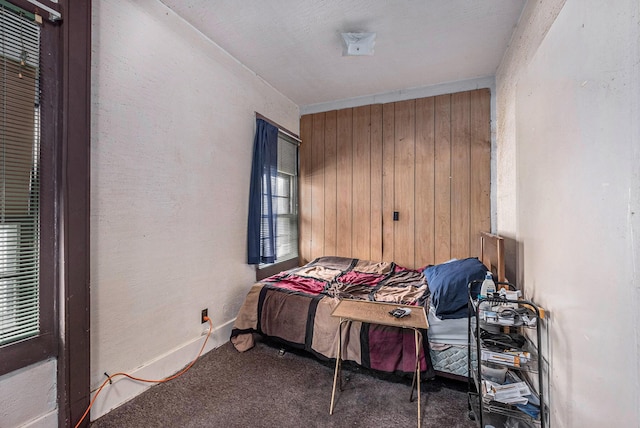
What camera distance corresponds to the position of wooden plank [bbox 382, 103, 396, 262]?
3.17m

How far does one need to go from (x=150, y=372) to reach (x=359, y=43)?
283 cm

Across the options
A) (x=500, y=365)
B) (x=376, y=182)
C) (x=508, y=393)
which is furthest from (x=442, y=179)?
(x=508, y=393)

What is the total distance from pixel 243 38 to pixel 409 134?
1958 mm

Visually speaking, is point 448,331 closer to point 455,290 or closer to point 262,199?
point 455,290

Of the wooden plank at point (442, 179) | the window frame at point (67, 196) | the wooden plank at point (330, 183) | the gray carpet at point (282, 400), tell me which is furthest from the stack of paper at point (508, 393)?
the wooden plank at point (330, 183)

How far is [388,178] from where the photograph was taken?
10.5 ft

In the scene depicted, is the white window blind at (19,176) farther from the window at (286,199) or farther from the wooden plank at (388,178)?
the wooden plank at (388,178)

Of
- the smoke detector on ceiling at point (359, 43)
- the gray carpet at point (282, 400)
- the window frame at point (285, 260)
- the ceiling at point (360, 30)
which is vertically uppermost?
the ceiling at point (360, 30)

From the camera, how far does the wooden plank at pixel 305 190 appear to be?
359 centimetres

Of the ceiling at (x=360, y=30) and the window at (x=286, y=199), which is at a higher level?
the ceiling at (x=360, y=30)

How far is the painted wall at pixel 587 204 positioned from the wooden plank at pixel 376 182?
67.6 inches

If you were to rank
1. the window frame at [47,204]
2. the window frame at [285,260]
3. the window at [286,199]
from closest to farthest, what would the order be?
the window frame at [47,204]
the window frame at [285,260]
the window at [286,199]

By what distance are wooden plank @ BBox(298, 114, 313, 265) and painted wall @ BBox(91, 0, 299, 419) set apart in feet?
3.73

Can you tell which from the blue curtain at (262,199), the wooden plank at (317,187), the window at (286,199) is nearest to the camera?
the blue curtain at (262,199)
